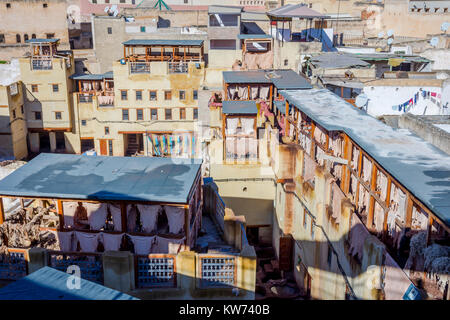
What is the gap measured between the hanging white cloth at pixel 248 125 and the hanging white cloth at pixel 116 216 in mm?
12926

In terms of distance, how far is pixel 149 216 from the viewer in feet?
44.9

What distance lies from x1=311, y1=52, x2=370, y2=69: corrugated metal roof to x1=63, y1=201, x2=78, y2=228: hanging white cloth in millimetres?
23075

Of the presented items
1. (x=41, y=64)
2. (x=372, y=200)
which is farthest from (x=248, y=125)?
(x=41, y=64)

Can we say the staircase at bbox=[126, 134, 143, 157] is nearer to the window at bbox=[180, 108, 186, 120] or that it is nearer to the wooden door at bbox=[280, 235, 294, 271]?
the window at bbox=[180, 108, 186, 120]

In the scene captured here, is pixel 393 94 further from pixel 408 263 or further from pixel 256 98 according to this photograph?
pixel 408 263

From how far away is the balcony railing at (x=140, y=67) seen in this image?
4340 cm

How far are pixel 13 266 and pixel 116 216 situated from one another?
2948 millimetres

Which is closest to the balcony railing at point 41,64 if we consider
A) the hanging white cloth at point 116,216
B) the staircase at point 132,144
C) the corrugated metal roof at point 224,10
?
the staircase at point 132,144

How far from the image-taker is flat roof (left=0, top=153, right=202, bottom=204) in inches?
513

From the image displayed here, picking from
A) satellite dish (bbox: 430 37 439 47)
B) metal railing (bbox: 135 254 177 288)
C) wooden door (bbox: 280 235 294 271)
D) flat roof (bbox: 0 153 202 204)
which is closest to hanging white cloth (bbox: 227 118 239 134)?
wooden door (bbox: 280 235 294 271)

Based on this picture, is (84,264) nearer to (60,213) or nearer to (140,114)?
(60,213)
